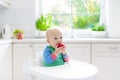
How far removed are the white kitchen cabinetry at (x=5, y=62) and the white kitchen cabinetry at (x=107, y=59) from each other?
1100 mm

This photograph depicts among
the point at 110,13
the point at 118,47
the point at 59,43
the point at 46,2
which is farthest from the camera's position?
the point at 46,2

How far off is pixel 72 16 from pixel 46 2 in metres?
0.50

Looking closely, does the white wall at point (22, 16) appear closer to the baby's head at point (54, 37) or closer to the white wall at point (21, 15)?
the white wall at point (21, 15)

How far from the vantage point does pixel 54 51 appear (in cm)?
160

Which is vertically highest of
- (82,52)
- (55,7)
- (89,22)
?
(55,7)

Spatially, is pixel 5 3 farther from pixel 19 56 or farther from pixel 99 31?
pixel 99 31

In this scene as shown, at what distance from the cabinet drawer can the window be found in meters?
0.86

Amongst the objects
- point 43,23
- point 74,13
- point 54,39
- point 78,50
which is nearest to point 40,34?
point 43,23

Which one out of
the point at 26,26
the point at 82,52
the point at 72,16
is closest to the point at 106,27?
the point at 72,16

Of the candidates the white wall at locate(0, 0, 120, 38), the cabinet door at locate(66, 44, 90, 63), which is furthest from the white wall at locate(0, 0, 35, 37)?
the cabinet door at locate(66, 44, 90, 63)

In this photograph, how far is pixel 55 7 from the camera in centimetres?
371

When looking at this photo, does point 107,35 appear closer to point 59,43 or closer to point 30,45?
point 30,45

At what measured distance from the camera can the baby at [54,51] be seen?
5.16 feet

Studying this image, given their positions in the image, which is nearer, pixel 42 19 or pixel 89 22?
pixel 42 19
